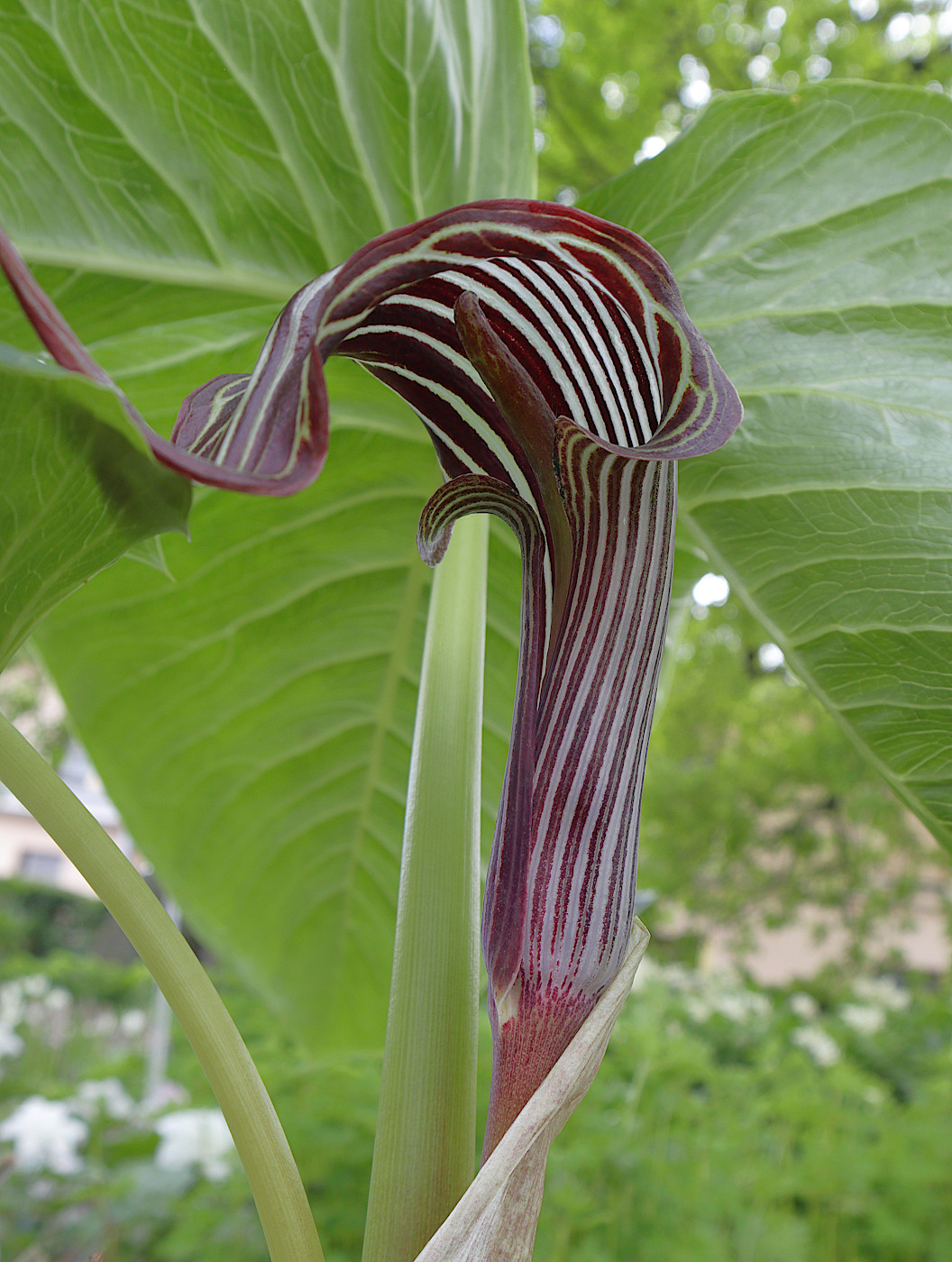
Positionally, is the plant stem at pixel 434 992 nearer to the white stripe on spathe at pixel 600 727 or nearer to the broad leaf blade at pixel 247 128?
the white stripe on spathe at pixel 600 727

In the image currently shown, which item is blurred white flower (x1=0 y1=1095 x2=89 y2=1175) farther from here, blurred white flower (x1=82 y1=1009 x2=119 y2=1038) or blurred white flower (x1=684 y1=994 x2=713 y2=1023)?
blurred white flower (x1=82 y1=1009 x2=119 y2=1038)

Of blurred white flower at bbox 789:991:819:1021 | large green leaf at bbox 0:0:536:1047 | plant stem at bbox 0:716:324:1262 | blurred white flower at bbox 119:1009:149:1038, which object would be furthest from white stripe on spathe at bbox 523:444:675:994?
blurred white flower at bbox 119:1009:149:1038

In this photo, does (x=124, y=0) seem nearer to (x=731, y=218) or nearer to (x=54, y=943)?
(x=731, y=218)

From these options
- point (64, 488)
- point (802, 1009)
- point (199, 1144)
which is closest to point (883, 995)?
point (802, 1009)

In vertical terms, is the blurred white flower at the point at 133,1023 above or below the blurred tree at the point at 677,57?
below

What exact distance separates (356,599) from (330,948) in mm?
338

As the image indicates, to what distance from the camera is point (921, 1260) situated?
4.80 ft

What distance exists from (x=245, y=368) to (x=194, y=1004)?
1.39 feet

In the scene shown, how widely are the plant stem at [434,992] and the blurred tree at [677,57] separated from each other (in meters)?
3.24

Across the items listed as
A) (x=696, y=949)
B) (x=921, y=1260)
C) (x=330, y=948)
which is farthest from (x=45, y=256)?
(x=696, y=949)

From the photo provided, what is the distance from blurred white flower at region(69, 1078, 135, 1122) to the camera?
1852mm

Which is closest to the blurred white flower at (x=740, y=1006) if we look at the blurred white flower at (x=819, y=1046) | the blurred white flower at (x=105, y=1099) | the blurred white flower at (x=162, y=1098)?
the blurred white flower at (x=819, y=1046)

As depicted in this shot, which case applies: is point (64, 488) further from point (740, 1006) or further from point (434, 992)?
point (740, 1006)

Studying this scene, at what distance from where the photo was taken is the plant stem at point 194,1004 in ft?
1.07
